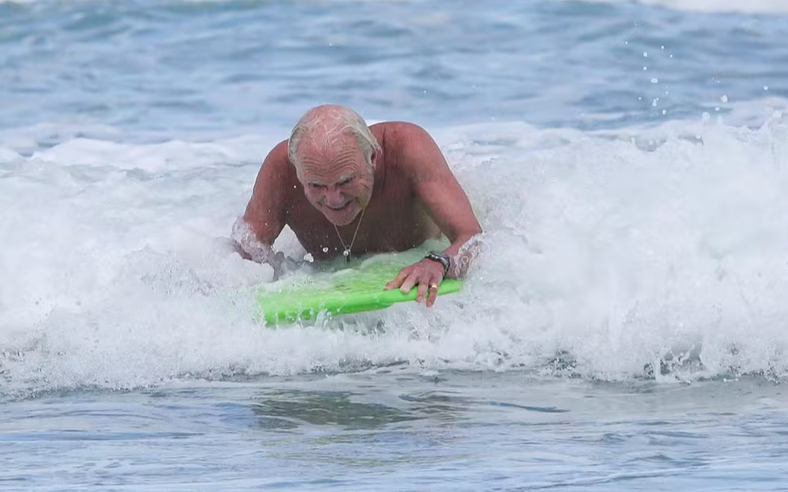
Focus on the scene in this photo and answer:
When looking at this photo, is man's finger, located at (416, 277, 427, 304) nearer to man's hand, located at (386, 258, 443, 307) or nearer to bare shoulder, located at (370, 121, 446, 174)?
man's hand, located at (386, 258, 443, 307)

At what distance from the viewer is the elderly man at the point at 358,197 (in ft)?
17.3

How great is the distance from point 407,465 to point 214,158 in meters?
5.79

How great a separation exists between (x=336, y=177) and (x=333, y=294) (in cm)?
47

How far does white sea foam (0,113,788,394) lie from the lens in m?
4.98

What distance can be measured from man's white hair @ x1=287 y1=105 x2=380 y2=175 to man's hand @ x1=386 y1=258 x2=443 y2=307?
0.48 meters

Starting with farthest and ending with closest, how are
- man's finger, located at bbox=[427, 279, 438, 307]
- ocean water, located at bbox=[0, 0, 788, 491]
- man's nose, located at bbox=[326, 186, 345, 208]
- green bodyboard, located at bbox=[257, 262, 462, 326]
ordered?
1. man's nose, located at bbox=[326, 186, 345, 208]
2. green bodyboard, located at bbox=[257, 262, 462, 326]
3. man's finger, located at bbox=[427, 279, 438, 307]
4. ocean water, located at bbox=[0, 0, 788, 491]

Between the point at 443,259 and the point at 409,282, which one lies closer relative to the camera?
the point at 409,282

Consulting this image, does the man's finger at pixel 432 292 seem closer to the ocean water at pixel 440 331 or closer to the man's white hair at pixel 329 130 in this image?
the ocean water at pixel 440 331

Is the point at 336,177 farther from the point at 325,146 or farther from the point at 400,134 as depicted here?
the point at 400,134

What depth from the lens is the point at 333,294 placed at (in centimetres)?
542

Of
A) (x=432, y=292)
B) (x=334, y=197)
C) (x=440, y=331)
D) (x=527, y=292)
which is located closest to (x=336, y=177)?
(x=334, y=197)

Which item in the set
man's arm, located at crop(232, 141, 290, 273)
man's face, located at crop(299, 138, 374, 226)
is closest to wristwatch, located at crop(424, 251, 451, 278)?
man's face, located at crop(299, 138, 374, 226)

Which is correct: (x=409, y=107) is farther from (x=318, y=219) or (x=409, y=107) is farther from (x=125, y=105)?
(x=318, y=219)

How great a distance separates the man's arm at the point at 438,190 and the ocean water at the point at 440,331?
13 cm
